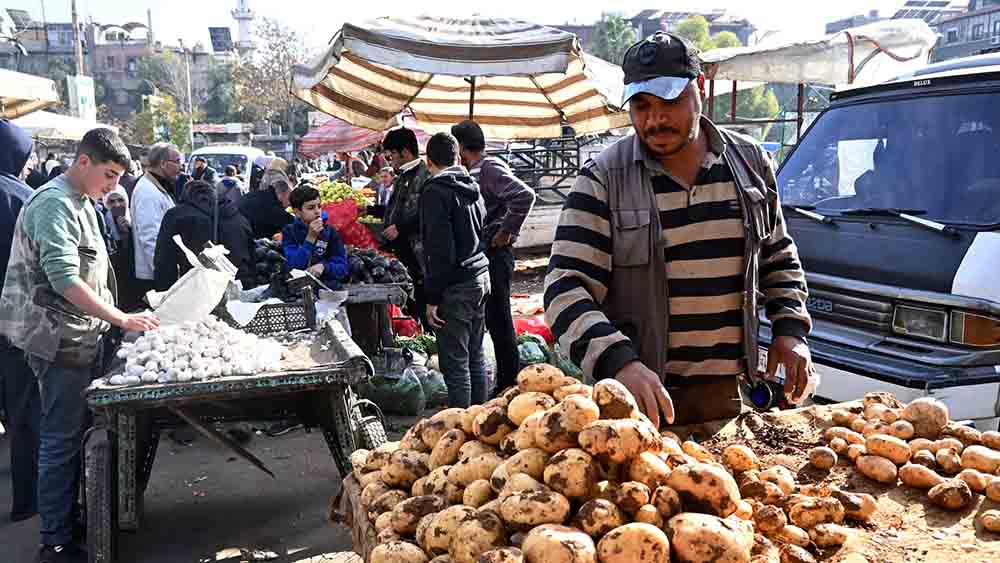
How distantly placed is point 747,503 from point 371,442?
2.48 metres

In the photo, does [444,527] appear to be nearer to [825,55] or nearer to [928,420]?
[928,420]

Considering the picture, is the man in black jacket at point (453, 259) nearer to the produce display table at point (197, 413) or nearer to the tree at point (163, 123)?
the produce display table at point (197, 413)

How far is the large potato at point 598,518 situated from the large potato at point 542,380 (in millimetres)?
484

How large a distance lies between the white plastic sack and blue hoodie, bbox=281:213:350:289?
78.9 inches

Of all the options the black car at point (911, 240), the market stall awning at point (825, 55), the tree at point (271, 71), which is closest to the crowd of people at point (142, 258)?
the black car at point (911, 240)

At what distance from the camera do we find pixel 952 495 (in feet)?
6.61

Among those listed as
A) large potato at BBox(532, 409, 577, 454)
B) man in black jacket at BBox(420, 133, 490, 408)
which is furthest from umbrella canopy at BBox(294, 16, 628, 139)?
large potato at BBox(532, 409, 577, 454)

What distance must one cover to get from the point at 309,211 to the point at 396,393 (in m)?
1.73

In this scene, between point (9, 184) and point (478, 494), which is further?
point (9, 184)

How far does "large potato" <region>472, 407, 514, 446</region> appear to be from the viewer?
1994mm

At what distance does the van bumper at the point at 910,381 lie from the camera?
3.55 meters

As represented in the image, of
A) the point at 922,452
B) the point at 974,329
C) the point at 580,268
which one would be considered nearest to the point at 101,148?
the point at 580,268

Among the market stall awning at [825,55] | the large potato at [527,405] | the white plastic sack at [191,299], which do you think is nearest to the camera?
the large potato at [527,405]

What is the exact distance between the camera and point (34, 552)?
4.11 m
